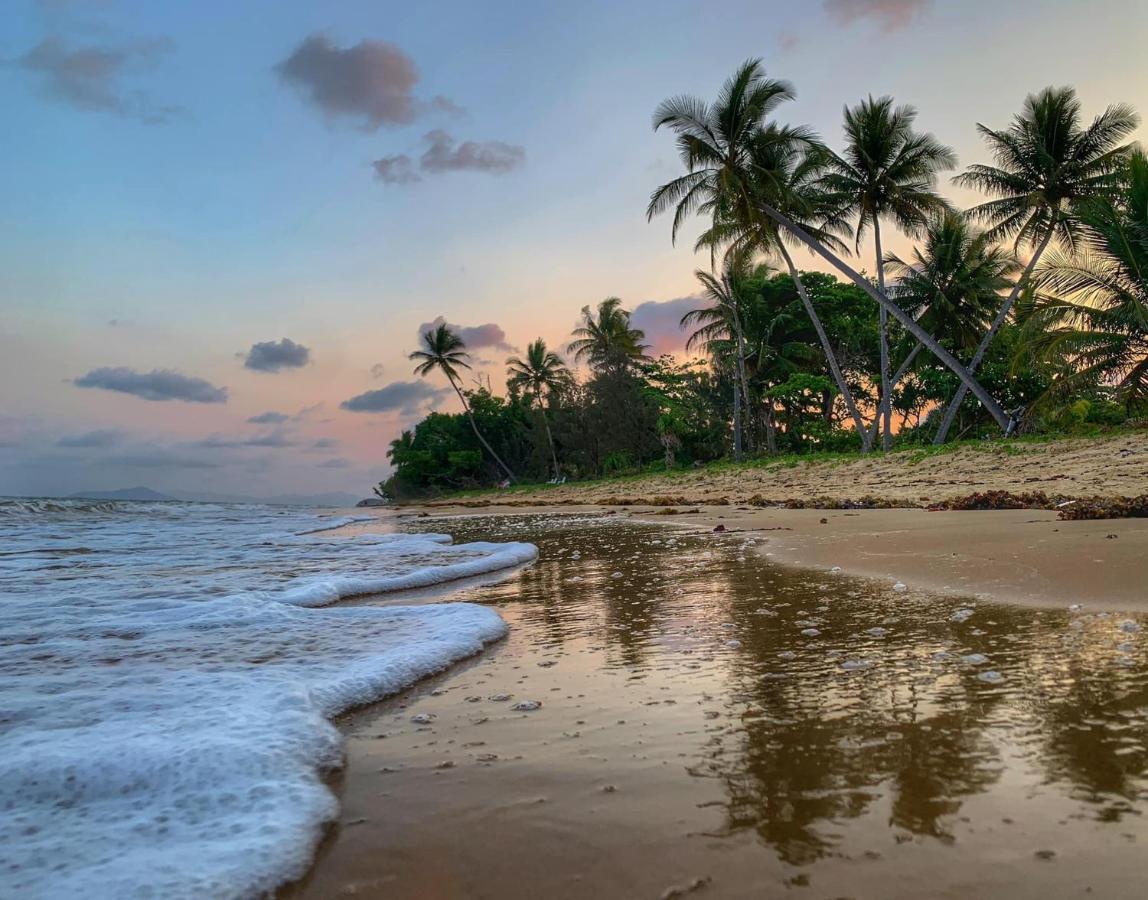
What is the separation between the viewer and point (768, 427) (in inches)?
1309

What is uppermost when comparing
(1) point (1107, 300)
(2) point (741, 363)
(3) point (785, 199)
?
(3) point (785, 199)

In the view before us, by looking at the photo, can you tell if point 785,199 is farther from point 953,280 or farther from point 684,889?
point 684,889

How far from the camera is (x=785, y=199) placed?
2128 cm

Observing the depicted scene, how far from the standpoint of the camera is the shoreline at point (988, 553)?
13.4 ft

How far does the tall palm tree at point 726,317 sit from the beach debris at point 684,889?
29.2 m

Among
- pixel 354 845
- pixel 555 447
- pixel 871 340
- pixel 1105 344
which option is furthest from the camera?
pixel 555 447

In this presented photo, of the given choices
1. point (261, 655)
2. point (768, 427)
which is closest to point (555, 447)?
point (768, 427)

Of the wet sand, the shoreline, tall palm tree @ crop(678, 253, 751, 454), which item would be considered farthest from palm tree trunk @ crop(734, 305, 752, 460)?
the wet sand

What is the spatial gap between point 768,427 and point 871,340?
20.5ft

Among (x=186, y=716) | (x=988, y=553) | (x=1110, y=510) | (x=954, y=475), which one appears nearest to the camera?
(x=186, y=716)

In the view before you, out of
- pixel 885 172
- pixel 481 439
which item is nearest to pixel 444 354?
pixel 481 439

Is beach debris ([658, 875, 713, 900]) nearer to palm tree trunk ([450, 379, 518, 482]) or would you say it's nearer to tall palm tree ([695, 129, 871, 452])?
tall palm tree ([695, 129, 871, 452])

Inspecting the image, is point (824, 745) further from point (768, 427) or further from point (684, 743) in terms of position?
point (768, 427)

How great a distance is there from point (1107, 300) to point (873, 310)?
1745 cm
